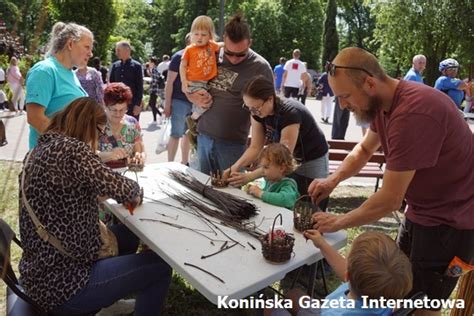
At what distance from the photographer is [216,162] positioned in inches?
134

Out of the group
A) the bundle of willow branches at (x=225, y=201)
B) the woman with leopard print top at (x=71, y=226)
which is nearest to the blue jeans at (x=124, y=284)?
the woman with leopard print top at (x=71, y=226)

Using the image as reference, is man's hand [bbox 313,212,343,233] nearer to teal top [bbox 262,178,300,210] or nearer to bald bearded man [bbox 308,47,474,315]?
bald bearded man [bbox 308,47,474,315]

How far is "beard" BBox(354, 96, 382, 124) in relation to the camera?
5.80ft

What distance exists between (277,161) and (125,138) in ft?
5.06

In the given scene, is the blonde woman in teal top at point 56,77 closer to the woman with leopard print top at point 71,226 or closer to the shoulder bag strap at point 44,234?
the woman with leopard print top at point 71,226

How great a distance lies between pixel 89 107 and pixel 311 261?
1.32 m

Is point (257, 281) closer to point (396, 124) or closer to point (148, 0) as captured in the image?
point (396, 124)

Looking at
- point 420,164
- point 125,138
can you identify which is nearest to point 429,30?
point 125,138

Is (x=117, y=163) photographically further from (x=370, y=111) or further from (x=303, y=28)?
(x=303, y=28)

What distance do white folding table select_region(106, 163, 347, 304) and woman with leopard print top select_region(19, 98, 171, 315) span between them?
0.72 ft

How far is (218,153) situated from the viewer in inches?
132

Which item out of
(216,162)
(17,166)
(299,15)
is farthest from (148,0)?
(216,162)

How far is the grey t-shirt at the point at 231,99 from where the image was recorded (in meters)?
3.16

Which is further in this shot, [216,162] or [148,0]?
[148,0]
